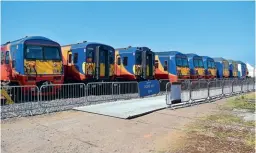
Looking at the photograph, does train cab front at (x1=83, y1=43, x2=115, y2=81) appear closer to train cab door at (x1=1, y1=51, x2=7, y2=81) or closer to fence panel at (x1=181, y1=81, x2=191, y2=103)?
train cab door at (x1=1, y1=51, x2=7, y2=81)

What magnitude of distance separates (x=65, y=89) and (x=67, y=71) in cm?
546

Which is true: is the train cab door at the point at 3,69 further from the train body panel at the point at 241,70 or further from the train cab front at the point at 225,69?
the train body panel at the point at 241,70

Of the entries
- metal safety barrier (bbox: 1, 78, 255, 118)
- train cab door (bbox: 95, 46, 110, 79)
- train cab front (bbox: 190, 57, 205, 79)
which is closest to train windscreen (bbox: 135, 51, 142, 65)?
train cab door (bbox: 95, 46, 110, 79)

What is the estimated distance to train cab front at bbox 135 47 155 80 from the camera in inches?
737

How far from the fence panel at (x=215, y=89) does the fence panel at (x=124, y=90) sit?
12.9 ft

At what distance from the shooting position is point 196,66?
2495 cm

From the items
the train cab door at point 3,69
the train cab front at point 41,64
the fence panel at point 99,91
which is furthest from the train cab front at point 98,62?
the train cab door at point 3,69

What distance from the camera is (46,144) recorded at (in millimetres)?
5539

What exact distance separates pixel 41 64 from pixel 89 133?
7.52 meters

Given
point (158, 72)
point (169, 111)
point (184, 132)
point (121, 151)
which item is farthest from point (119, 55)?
point (121, 151)

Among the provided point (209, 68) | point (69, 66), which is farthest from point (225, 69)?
point (69, 66)

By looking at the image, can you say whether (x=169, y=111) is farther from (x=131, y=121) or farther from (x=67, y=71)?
(x=67, y=71)

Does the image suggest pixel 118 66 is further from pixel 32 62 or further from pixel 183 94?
pixel 183 94

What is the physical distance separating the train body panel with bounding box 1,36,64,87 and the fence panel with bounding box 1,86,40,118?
6.83 ft
